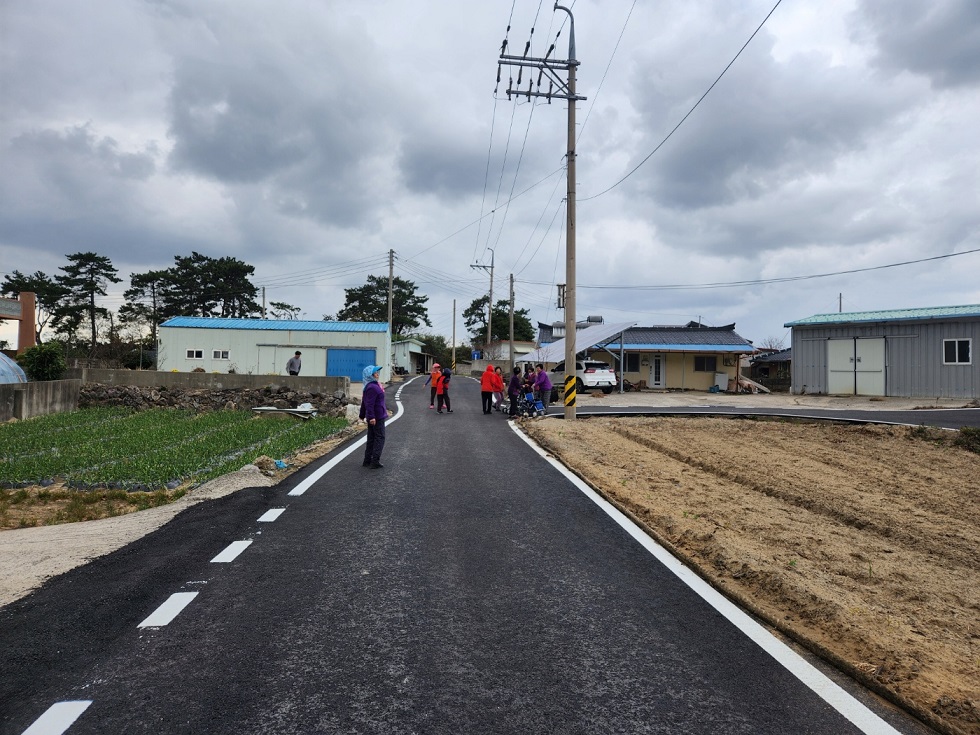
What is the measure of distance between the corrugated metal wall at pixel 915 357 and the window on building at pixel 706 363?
293 inches

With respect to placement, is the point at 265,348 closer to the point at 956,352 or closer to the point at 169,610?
the point at 956,352

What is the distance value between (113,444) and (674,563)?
11.9 meters

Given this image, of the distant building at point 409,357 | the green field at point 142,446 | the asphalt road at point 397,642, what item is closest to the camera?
the asphalt road at point 397,642

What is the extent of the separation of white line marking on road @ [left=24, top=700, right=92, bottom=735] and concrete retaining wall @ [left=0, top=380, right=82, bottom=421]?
2023 centimetres

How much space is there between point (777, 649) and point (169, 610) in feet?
12.1

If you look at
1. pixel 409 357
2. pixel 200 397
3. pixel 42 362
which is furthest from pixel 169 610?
pixel 409 357

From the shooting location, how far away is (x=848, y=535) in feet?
21.6

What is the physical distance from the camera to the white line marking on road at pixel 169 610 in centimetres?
384

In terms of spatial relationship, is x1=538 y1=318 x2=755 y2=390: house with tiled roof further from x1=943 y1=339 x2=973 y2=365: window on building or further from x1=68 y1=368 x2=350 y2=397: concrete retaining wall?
x1=68 y1=368 x2=350 y2=397: concrete retaining wall

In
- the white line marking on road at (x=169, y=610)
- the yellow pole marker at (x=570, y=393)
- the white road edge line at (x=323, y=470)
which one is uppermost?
the yellow pole marker at (x=570, y=393)

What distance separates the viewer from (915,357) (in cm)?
2564

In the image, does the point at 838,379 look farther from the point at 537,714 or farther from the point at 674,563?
the point at 537,714

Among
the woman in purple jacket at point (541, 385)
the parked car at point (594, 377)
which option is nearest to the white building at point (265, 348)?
the parked car at point (594, 377)

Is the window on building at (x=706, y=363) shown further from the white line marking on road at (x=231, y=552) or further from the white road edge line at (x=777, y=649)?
the white line marking on road at (x=231, y=552)
